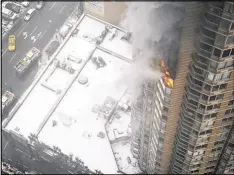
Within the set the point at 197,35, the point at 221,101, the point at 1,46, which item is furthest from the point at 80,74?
the point at 197,35

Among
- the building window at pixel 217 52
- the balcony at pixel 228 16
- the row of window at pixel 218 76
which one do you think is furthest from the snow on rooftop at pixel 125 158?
the balcony at pixel 228 16

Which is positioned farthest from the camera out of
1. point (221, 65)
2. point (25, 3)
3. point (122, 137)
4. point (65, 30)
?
point (25, 3)

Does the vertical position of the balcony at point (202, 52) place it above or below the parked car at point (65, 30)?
below

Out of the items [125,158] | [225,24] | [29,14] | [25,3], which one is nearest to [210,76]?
[225,24]

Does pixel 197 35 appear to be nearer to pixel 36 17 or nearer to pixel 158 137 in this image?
pixel 158 137

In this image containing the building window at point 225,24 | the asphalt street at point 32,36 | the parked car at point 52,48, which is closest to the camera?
the building window at point 225,24

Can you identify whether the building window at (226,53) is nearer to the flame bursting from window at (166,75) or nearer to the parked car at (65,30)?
the flame bursting from window at (166,75)

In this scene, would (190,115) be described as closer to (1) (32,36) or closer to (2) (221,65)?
(2) (221,65)
